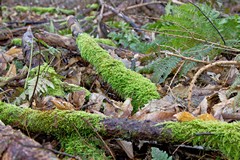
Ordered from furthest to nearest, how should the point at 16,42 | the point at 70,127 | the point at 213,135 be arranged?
1. the point at 16,42
2. the point at 70,127
3. the point at 213,135

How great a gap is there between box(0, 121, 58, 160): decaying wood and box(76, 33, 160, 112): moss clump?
47.4 inches

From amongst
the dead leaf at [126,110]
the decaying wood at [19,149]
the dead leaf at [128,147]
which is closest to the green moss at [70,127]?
the dead leaf at [128,147]

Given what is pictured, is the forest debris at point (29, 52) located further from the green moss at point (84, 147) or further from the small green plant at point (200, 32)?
the green moss at point (84, 147)

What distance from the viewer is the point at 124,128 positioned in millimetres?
2012

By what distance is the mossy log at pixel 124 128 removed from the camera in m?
1.85

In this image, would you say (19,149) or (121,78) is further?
(121,78)

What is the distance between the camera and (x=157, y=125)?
6.49 feet

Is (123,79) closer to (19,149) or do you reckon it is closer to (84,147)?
(84,147)

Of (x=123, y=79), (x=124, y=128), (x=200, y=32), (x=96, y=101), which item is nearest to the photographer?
(x=124, y=128)

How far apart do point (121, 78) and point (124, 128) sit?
43.8 inches

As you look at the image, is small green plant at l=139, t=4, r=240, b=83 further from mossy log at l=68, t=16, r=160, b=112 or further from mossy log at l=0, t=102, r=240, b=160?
mossy log at l=0, t=102, r=240, b=160

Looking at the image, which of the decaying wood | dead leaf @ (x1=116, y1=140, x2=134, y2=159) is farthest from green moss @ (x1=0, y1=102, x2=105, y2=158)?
the decaying wood

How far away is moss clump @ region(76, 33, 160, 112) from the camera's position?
2.87 meters

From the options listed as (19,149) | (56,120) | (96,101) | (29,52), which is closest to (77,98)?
(96,101)
